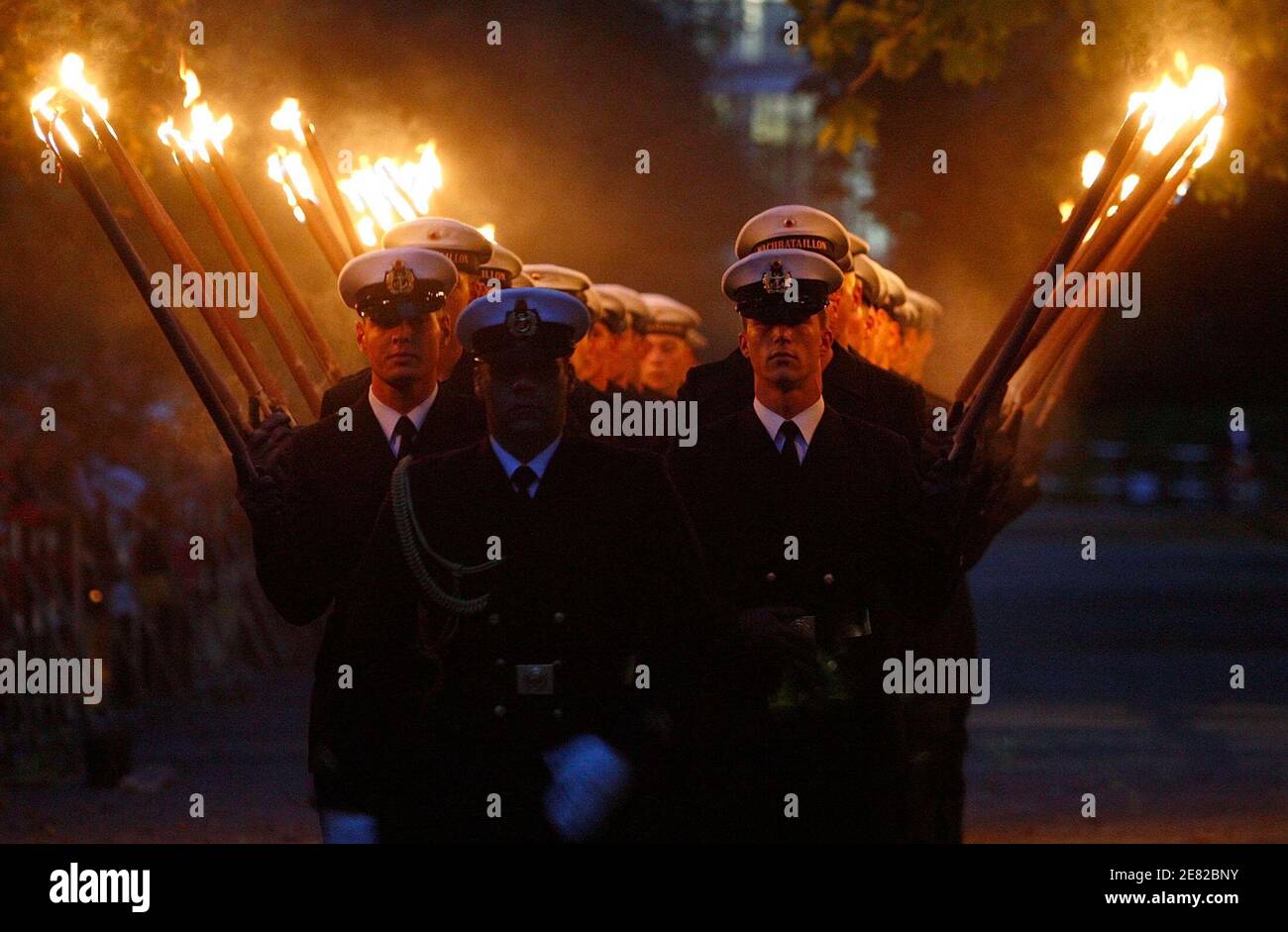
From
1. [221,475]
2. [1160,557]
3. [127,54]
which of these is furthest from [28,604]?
[1160,557]

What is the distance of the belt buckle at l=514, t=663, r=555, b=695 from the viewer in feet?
19.6

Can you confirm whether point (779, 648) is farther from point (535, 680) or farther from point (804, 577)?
point (535, 680)

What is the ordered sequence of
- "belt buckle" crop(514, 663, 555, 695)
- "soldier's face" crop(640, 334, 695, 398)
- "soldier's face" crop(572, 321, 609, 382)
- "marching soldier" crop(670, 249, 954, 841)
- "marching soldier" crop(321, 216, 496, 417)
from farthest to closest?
1. "soldier's face" crop(640, 334, 695, 398)
2. "soldier's face" crop(572, 321, 609, 382)
3. "marching soldier" crop(321, 216, 496, 417)
4. "marching soldier" crop(670, 249, 954, 841)
5. "belt buckle" crop(514, 663, 555, 695)

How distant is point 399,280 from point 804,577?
4.63ft

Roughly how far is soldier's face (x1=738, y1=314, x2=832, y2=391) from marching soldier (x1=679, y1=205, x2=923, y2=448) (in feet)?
1.27

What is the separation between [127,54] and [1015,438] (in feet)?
12.3

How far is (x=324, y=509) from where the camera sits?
21.7 ft

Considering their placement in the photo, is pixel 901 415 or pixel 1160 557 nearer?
pixel 901 415

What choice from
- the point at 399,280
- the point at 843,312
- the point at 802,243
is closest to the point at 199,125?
the point at 399,280

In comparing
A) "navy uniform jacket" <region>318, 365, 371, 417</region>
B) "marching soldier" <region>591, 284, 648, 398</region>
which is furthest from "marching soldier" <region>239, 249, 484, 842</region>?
"marching soldier" <region>591, 284, 648, 398</region>

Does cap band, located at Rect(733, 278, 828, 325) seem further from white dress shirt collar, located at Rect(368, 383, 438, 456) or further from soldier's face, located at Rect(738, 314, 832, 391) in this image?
white dress shirt collar, located at Rect(368, 383, 438, 456)

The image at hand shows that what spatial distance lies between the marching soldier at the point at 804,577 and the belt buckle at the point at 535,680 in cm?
72
